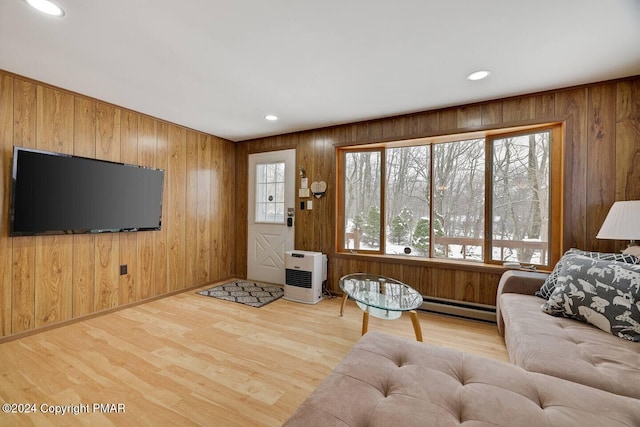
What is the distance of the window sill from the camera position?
2.71m

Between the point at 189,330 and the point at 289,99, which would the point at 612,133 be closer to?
the point at 289,99

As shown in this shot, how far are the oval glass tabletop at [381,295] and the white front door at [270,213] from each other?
58.1 inches

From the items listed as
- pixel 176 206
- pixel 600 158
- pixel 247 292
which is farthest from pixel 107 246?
pixel 600 158

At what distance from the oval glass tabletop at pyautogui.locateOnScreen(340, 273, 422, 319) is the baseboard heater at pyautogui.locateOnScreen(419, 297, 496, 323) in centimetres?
60

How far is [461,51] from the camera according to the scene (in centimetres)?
190

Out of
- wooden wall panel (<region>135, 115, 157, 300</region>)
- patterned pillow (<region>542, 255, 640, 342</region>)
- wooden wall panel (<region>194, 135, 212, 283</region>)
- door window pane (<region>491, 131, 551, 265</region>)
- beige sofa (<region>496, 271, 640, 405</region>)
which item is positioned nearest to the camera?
beige sofa (<region>496, 271, 640, 405</region>)

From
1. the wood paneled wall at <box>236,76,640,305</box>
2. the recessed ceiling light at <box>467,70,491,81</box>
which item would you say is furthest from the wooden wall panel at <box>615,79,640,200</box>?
the recessed ceiling light at <box>467,70,491,81</box>

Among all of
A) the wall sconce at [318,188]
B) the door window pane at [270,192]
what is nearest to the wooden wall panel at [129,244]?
the door window pane at [270,192]

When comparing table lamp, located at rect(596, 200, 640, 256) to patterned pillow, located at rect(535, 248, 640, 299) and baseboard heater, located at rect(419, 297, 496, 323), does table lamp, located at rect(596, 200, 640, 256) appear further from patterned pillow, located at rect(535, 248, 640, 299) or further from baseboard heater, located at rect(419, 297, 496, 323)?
baseboard heater, located at rect(419, 297, 496, 323)

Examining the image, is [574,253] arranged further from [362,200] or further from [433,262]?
[362,200]

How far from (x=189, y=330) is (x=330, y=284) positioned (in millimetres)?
1795

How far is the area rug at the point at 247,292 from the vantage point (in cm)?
332

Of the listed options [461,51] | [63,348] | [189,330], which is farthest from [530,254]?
[63,348]

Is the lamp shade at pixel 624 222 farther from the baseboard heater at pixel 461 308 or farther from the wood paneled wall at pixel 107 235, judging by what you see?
the wood paneled wall at pixel 107 235
